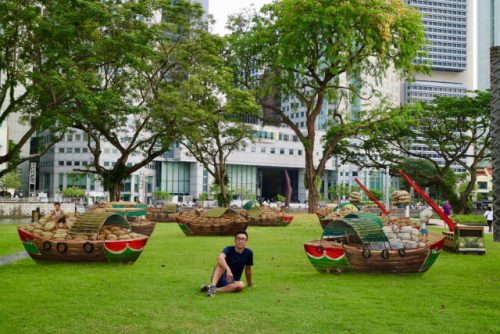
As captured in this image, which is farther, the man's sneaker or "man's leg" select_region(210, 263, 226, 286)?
"man's leg" select_region(210, 263, 226, 286)

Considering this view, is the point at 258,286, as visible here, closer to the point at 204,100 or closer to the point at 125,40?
the point at 125,40

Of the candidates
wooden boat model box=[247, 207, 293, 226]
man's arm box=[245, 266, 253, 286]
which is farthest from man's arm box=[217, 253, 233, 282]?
wooden boat model box=[247, 207, 293, 226]

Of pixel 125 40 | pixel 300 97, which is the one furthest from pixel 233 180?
pixel 125 40

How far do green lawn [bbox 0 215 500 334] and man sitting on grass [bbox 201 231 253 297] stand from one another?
0.21m

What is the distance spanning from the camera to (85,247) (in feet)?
48.4

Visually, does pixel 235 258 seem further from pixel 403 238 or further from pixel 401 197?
pixel 401 197

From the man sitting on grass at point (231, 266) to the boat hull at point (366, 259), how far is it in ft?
8.51

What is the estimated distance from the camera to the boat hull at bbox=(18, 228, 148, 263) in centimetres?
1472

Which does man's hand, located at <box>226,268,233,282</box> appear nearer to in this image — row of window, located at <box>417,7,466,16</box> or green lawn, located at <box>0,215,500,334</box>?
green lawn, located at <box>0,215,500,334</box>

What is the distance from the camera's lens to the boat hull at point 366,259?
13211mm

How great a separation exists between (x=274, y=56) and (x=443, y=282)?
94.8ft

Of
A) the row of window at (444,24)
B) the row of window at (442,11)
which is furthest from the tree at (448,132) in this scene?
the row of window at (442,11)

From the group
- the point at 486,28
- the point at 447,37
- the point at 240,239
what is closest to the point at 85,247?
the point at 240,239

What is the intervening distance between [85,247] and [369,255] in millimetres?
7207
